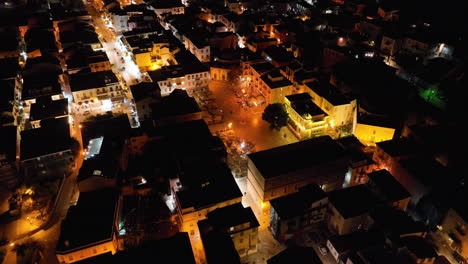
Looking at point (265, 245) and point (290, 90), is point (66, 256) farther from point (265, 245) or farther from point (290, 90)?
point (290, 90)

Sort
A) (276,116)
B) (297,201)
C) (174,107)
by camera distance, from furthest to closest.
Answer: (276,116)
(174,107)
(297,201)

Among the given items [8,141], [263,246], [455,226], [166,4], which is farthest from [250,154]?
[166,4]

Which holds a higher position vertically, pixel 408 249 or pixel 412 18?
pixel 412 18

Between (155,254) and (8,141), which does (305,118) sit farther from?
(8,141)

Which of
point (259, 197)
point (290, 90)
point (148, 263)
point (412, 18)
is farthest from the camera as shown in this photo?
point (412, 18)

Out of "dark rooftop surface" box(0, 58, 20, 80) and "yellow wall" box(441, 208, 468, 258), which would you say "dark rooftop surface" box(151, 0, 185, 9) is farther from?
"yellow wall" box(441, 208, 468, 258)

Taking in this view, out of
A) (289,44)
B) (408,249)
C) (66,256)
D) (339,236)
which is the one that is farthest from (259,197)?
(289,44)

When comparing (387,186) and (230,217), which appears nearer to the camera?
(230,217)
